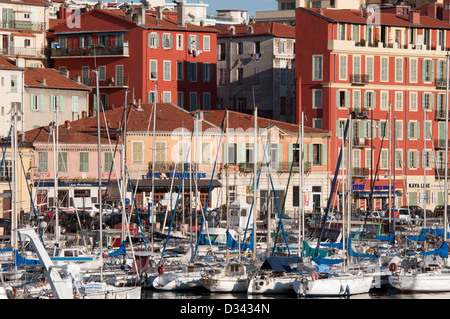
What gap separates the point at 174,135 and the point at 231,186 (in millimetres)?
4910

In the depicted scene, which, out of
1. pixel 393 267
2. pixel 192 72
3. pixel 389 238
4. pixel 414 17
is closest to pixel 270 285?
pixel 393 267

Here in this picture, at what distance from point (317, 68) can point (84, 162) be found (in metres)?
20.0

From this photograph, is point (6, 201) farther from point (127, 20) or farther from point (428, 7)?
point (428, 7)

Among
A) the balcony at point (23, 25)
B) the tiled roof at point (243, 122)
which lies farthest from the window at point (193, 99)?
the tiled roof at point (243, 122)

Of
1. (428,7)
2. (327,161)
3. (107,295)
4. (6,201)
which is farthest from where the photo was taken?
(428,7)

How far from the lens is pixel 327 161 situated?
288 feet

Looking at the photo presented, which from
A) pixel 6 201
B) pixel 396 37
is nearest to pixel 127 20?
pixel 396 37

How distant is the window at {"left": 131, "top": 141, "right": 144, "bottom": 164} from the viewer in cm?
8169

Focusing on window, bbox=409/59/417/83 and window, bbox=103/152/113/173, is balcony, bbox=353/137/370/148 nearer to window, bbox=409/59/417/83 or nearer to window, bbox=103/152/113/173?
window, bbox=409/59/417/83

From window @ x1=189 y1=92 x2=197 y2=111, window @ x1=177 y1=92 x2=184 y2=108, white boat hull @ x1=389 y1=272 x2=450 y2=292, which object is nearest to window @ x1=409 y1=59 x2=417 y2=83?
window @ x1=189 y1=92 x2=197 y2=111

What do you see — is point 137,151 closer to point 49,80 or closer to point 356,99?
point 49,80

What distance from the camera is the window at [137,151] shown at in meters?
81.7

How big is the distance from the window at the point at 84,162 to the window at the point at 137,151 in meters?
3.07

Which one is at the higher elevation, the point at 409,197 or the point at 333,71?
the point at 333,71
